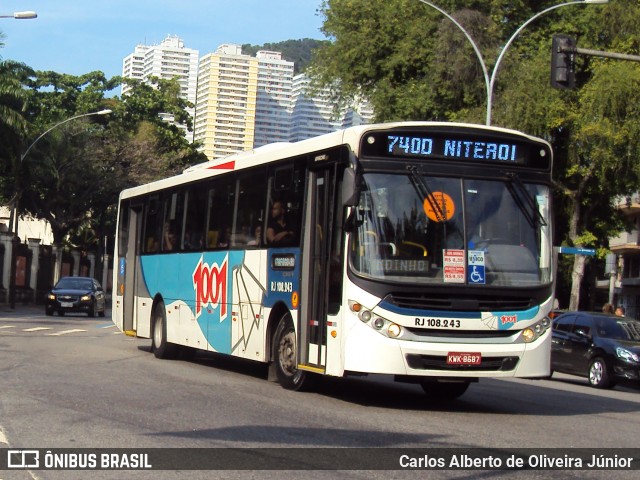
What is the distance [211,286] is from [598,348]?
9264 millimetres

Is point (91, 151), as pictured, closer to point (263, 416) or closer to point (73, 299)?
point (73, 299)

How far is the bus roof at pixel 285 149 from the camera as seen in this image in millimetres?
12609

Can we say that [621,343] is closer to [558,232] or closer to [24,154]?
[558,232]

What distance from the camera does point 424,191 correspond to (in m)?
12.3

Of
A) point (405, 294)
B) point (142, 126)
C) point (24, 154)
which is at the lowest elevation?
point (405, 294)

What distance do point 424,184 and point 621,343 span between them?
11.5 metres

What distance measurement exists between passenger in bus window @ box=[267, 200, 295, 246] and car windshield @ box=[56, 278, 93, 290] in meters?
Answer: 30.2

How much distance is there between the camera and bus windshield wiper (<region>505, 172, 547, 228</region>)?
12.6m

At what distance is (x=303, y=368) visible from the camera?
13.2 metres

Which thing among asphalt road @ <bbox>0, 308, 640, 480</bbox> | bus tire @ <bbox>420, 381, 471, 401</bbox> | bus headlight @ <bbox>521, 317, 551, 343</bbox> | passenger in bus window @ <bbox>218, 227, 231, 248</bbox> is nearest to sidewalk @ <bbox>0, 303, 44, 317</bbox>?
asphalt road @ <bbox>0, 308, 640, 480</bbox>

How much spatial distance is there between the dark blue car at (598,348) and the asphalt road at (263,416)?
4.95 meters

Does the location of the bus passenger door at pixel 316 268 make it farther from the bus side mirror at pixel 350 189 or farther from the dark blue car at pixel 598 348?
the dark blue car at pixel 598 348

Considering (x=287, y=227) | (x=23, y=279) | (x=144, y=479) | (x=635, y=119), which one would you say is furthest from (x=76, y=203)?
(x=144, y=479)

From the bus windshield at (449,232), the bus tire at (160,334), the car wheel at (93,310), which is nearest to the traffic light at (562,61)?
the bus tire at (160,334)
